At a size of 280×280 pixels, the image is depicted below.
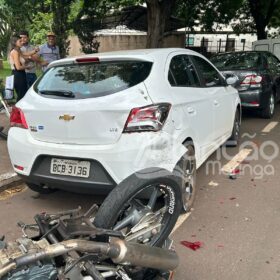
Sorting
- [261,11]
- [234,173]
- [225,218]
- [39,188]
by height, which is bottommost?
[234,173]

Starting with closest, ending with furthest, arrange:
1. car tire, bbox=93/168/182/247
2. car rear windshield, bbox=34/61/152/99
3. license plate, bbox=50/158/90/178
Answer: car tire, bbox=93/168/182/247 → license plate, bbox=50/158/90/178 → car rear windshield, bbox=34/61/152/99

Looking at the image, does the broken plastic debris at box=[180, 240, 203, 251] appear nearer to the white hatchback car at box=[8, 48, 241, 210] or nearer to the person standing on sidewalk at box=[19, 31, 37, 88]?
the white hatchback car at box=[8, 48, 241, 210]

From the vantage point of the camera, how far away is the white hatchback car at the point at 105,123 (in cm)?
382

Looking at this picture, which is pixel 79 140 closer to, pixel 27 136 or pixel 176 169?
pixel 27 136

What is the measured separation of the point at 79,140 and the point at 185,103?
1.20 m

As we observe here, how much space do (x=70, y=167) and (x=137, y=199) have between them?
3.67 ft

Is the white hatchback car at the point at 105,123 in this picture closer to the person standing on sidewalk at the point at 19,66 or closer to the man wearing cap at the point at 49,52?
the person standing on sidewalk at the point at 19,66

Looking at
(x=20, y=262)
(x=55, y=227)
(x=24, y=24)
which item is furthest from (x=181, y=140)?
(x=24, y=24)

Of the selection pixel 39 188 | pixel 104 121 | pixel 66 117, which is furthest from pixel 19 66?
pixel 104 121

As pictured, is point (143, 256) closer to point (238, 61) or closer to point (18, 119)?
point (18, 119)

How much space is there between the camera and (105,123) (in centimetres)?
386

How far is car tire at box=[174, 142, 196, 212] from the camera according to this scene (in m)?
4.38

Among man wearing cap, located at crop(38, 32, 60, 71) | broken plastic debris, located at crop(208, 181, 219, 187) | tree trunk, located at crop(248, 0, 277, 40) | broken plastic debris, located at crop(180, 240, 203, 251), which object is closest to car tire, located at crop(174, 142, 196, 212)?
→ broken plastic debris, located at crop(180, 240, 203, 251)

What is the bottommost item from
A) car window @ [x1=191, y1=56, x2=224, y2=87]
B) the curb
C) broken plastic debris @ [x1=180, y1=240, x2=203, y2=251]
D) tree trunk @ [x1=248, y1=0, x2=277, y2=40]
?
the curb
